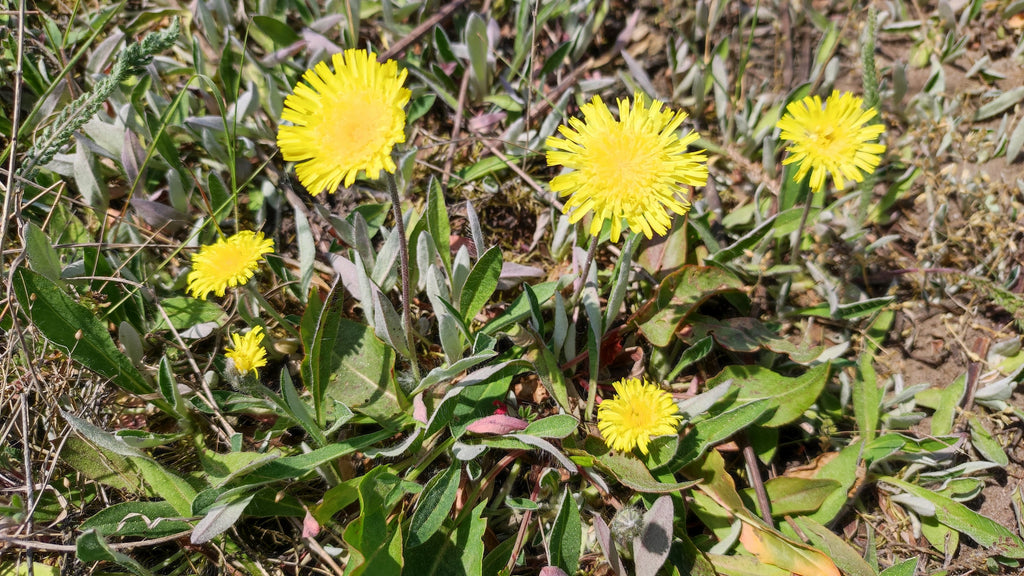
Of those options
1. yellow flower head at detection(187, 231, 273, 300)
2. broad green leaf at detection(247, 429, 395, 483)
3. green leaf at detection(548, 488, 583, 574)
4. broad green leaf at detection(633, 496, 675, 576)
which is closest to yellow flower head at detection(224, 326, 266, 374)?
yellow flower head at detection(187, 231, 273, 300)

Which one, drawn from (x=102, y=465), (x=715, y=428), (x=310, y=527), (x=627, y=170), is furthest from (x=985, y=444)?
(x=102, y=465)

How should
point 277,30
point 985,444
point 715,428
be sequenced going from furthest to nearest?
point 277,30 < point 985,444 < point 715,428

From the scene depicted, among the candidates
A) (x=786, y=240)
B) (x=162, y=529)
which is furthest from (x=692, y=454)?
(x=162, y=529)

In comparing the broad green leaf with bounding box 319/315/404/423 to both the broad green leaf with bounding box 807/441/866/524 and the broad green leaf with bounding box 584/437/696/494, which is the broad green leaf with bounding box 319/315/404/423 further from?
the broad green leaf with bounding box 807/441/866/524

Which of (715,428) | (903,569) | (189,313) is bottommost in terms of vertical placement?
(903,569)

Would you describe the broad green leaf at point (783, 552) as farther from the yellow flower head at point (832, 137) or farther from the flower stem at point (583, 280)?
the yellow flower head at point (832, 137)

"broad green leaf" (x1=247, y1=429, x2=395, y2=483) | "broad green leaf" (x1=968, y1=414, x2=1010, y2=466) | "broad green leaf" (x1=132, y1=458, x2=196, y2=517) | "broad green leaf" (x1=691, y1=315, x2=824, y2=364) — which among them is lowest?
"broad green leaf" (x1=968, y1=414, x2=1010, y2=466)

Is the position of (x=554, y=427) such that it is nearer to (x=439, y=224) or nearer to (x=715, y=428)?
(x=715, y=428)

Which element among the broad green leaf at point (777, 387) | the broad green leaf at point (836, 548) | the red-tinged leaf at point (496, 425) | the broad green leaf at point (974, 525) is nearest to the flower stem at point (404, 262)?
the red-tinged leaf at point (496, 425)
